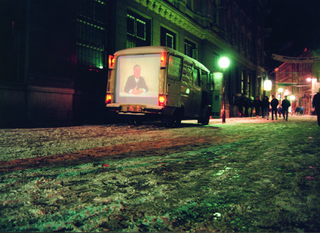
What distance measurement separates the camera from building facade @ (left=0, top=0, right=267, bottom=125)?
965 cm

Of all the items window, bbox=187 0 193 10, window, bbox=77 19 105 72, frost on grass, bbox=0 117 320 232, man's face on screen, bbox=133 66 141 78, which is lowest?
frost on grass, bbox=0 117 320 232

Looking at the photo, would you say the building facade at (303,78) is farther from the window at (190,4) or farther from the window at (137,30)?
the window at (137,30)

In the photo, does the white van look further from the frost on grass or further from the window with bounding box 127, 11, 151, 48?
the frost on grass

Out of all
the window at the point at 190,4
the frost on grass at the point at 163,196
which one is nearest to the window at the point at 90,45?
the window at the point at 190,4

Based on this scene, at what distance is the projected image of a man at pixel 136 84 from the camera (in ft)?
32.9

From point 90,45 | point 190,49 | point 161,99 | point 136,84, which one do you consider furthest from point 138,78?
point 190,49

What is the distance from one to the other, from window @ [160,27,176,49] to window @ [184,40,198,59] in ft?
7.14

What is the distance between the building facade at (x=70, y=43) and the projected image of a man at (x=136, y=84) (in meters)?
2.79

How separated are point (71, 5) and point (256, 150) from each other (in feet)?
33.3

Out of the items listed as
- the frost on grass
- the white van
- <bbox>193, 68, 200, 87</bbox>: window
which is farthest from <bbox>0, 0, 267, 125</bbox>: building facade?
the frost on grass

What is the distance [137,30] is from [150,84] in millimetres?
7142

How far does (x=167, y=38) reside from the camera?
18703 mm

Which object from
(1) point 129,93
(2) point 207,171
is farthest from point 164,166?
(1) point 129,93

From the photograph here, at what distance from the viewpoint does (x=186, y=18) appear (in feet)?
64.4
